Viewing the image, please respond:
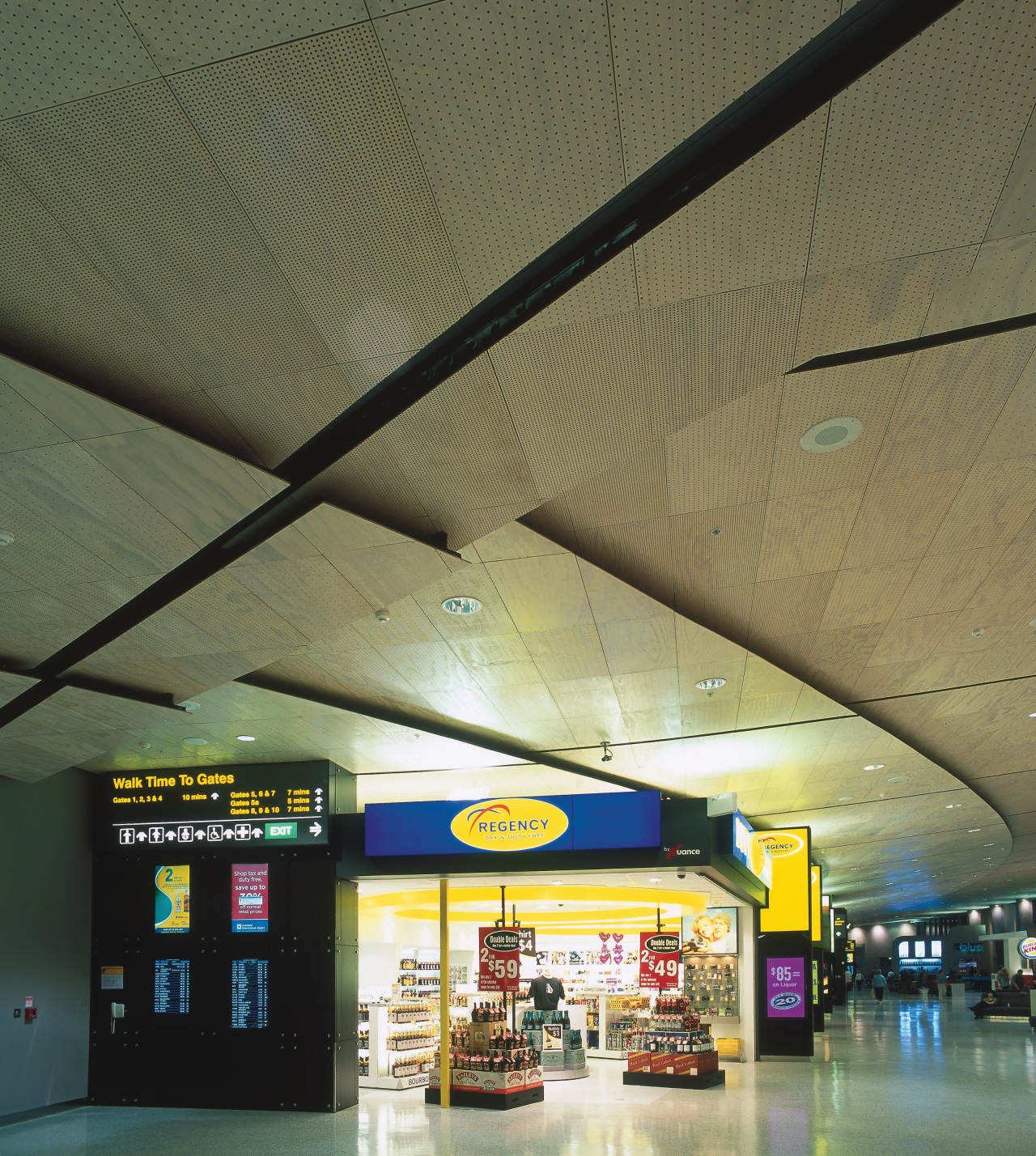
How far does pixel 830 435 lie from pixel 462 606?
3.03 meters

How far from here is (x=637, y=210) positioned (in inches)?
131

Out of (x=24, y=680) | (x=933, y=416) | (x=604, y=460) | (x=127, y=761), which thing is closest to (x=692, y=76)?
(x=604, y=460)

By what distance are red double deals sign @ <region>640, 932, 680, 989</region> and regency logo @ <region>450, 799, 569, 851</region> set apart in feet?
29.7

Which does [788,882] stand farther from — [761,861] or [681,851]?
[681,851]

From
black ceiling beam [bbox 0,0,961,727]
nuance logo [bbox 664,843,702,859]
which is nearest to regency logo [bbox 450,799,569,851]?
nuance logo [bbox 664,843,702,859]

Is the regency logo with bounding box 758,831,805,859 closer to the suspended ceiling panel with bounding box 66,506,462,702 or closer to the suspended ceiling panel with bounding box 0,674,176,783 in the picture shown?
the suspended ceiling panel with bounding box 0,674,176,783

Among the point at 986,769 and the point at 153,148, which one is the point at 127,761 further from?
the point at 986,769

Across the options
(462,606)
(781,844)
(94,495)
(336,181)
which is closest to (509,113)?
(336,181)

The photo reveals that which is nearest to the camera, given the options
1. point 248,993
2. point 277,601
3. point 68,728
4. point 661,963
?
point 277,601

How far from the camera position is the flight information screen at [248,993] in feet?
38.7

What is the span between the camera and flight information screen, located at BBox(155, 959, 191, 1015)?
1204cm

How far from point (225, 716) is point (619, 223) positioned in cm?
799

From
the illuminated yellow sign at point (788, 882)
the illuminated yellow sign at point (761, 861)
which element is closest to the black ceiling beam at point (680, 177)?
the illuminated yellow sign at point (761, 861)

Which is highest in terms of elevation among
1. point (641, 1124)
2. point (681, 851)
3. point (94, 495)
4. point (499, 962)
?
point (94, 495)
